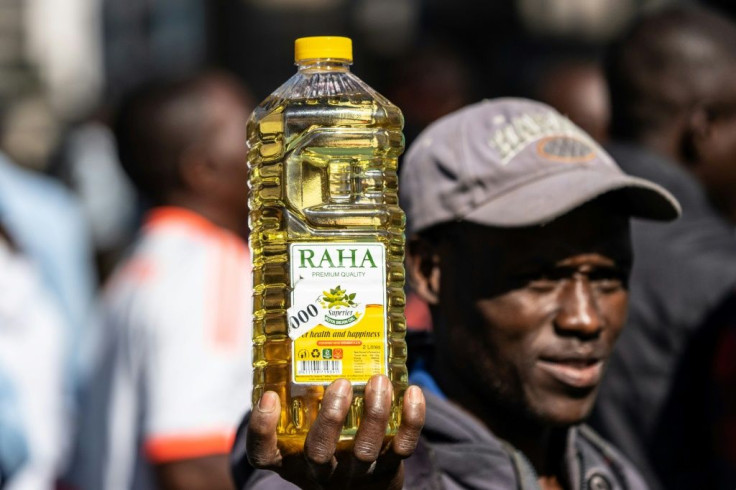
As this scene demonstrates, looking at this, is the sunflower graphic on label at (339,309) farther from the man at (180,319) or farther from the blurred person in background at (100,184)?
the blurred person in background at (100,184)

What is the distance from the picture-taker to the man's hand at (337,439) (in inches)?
107

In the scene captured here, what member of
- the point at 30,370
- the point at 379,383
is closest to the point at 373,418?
the point at 379,383

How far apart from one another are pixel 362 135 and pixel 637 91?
2.34 m

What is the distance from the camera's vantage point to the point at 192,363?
5430 millimetres

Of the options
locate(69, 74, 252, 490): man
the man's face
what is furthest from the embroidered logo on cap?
locate(69, 74, 252, 490): man

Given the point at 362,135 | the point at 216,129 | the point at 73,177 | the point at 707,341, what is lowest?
the point at 73,177

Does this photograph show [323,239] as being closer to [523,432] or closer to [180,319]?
[523,432]

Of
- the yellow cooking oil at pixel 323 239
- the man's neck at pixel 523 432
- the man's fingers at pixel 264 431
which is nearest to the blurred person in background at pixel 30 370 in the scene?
the man's neck at pixel 523 432

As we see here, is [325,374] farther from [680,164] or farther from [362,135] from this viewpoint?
[680,164]

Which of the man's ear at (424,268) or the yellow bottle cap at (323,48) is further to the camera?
the man's ear at (424,268)

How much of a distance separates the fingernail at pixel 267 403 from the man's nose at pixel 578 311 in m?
0.92

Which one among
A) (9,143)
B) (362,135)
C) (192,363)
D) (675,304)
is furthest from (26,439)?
(9,143)

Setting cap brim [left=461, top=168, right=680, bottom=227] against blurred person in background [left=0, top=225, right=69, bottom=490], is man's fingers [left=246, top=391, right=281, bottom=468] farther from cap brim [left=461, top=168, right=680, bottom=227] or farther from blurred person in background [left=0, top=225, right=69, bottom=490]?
blurred person in background [left=0, top=225, right=69, bottom=490]

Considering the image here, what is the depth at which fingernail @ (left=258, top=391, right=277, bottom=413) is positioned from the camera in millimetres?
2748
